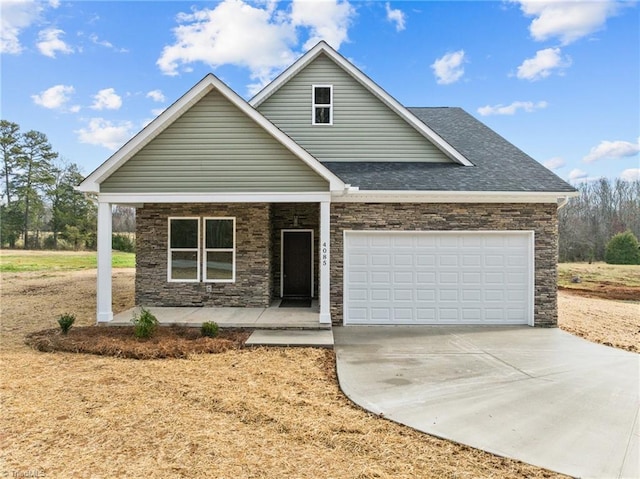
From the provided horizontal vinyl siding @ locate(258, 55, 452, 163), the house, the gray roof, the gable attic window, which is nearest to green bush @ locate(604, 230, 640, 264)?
the gray roof

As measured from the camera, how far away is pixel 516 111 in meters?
21.1

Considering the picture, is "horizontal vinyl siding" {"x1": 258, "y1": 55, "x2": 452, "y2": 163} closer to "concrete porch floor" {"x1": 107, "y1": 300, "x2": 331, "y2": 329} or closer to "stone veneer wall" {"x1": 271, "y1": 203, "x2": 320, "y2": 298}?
"stone veneer wall" {"x1": 271, "y1": 203, "x2": 320, "y2": 298}

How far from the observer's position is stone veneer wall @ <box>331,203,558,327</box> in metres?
9.42

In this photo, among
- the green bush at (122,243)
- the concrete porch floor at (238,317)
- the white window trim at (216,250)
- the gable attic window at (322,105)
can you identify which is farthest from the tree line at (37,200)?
the gable attic window at (322,105)

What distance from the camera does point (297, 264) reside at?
12.4m

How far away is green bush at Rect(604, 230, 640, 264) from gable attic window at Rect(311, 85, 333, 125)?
26504 mm

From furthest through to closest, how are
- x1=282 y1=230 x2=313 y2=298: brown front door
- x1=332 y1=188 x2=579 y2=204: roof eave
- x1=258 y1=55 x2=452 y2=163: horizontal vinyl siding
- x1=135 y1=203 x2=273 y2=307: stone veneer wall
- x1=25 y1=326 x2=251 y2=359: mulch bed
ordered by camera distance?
x1=282 y1=230 x2=313 y2=298: brown front door, x1=258 y1=55 x2=452 y2=163: horizontal vinyl siding, x1=135 y1=203 x2=273 y2=307: stone veneer wall, x1=332 y1=188 x2=579 y2=204: roof eave, x1=25 y1=326 x2=251 y2=359: mulch bed

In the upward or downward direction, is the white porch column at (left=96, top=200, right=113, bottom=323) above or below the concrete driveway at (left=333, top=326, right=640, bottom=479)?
above

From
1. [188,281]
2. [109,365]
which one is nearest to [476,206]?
[188,281]

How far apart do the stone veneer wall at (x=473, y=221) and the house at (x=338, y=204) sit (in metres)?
0.02

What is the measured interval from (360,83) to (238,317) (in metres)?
7.41

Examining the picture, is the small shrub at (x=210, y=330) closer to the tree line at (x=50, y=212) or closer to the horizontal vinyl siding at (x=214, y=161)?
the horizontal vinyl siding at (x=214, y=161)

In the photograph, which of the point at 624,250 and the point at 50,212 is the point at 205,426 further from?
the point at 50,212

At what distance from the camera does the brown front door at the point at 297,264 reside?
12227mm
